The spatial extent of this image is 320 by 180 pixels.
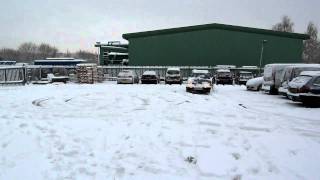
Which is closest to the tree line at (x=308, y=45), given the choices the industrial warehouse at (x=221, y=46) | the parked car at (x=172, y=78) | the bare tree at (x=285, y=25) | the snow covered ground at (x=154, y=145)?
the bare tree at (x=285, y=25)

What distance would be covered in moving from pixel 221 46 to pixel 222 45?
0.63ft

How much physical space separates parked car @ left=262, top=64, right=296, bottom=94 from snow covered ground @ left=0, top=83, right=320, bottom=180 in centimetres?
990

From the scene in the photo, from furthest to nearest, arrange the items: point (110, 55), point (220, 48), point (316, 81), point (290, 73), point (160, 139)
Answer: point (110, 55), point (220, 48), point (290, 73), point (316, 81), point (160, 139)

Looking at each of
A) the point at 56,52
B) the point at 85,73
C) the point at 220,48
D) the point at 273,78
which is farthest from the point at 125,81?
the point at 56,52

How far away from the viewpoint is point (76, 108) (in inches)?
544

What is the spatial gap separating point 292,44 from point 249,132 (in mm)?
41675

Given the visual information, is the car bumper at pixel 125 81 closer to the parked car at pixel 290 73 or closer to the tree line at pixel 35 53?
the parked car at pixel 290 73

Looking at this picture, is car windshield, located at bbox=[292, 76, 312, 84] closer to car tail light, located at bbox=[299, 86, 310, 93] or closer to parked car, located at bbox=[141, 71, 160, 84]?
car tail light, located at bbox=[299, 86, 310, 93]

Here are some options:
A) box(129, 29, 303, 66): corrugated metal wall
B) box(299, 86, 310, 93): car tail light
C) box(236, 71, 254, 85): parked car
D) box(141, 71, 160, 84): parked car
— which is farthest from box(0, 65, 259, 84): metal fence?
box(299, 86, 310, 93): car tail light

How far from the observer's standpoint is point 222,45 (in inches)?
1815

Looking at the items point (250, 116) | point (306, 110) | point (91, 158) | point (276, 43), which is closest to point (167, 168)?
point (91, 158)

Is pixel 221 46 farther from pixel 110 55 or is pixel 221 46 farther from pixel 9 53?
pixel 9 53

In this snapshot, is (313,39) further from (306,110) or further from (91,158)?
(91,158)

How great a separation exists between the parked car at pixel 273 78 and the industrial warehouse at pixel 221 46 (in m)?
22.6
